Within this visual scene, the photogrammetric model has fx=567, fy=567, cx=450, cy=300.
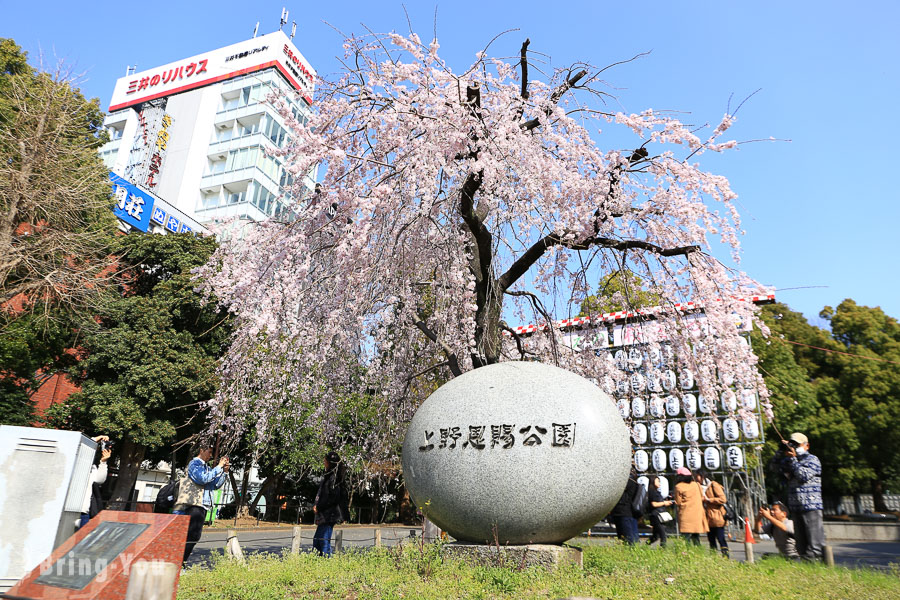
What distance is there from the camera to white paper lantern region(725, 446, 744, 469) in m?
21.0

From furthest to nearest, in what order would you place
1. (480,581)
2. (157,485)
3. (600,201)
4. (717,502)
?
1. (157,485)
2. (717,502)
3. (600,201)
4. (480,581)

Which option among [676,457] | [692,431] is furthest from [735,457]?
[676,457]

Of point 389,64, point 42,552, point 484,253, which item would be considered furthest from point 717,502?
point 42,552

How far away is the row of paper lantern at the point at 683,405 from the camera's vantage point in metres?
9.96

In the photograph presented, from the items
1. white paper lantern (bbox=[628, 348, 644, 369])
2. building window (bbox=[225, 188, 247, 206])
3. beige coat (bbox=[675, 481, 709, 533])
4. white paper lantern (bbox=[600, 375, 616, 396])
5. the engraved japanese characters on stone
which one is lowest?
beige coat (bbox=[675, 481, 709, 533])

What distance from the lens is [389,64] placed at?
8555 mm

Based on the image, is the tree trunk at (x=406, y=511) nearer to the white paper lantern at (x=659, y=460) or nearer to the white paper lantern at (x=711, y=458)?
the white paper lantern at (x=659, y=460)

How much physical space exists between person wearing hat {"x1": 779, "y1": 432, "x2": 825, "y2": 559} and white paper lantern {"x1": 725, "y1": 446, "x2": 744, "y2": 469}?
15.0 meters

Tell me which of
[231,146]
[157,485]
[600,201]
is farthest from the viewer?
[231,146]

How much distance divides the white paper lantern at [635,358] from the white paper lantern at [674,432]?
12483 mm

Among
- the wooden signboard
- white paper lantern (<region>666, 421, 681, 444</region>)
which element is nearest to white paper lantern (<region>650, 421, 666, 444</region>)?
white paper lantern (<region>666, 421, 681, 444</region>)

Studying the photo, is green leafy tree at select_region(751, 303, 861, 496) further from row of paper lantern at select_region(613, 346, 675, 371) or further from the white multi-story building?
the white multi-story building

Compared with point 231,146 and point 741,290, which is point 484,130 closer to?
point 741,290

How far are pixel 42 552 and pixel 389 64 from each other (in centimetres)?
747
